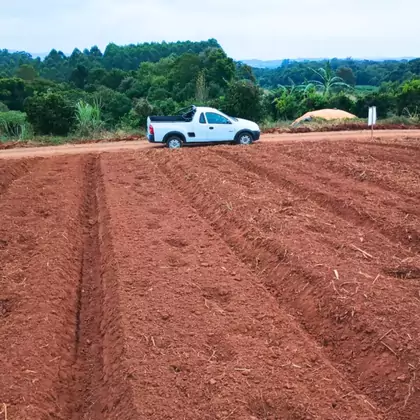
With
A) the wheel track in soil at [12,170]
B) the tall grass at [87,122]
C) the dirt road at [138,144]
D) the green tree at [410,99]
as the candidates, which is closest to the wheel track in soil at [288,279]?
the wheel track in soil at [12,170]

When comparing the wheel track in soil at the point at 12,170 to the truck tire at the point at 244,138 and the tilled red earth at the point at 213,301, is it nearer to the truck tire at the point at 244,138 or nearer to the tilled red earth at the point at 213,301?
the tilled red earth at the point at 213,301

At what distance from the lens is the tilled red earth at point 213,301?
4.78 m

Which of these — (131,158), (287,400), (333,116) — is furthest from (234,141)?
(287,400)

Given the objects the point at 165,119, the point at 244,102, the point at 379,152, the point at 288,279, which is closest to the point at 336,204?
the point at 288,279

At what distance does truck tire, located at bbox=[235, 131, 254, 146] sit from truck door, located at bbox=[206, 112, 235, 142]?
34 centimetres

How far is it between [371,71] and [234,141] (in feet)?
265

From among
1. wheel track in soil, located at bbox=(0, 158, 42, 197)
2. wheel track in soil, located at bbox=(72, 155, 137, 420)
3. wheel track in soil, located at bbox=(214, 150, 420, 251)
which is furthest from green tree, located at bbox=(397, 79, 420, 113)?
wheel track in soil, located at bbox=(72, 155, 137, 420)

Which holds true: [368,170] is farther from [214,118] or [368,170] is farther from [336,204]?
[214,118]

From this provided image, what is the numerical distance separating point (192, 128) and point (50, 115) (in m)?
9.46

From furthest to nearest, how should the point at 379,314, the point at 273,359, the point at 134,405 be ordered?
1. the point at 379,314
2. the point at 273,359
3. the point at 134,405

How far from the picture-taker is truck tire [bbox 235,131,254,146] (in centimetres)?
1964

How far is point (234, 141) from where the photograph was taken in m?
19.7

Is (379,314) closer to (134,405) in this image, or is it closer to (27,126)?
(134,405)

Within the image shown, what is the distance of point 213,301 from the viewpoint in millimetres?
6516
